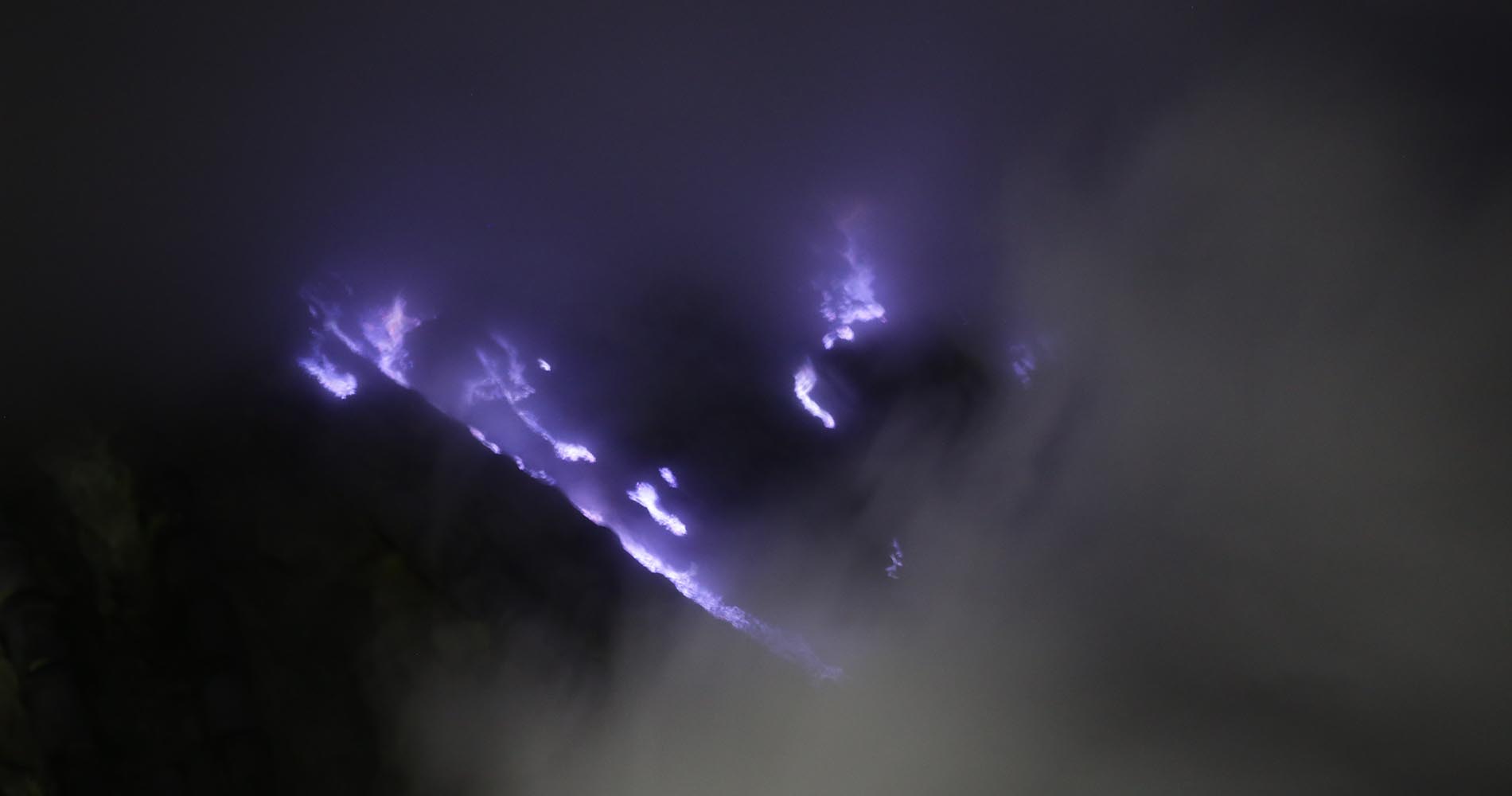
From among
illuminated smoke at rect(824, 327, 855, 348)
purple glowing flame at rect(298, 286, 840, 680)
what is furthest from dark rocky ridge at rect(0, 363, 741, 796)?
illuminated smoke at rect(824, 327, 855, 348)

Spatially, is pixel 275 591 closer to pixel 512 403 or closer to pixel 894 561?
pixel 512 403

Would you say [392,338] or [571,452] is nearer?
[392,338]

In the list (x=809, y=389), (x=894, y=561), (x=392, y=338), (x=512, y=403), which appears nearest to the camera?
(x=392, y=338)

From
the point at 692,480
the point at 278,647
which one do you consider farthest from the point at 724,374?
the point at 278,647

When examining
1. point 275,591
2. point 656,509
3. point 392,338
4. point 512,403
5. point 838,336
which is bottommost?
point 275,591

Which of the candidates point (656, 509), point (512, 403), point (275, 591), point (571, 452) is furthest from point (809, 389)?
point (275, 591)

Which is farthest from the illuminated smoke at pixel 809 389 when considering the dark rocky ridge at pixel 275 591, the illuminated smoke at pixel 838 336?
the dark rocky ridge at pixel 275 591

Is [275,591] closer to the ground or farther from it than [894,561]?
closer to the ground

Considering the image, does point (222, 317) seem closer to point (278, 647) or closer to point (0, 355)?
point (0, 355)
